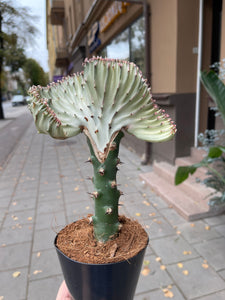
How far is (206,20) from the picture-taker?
461 cm

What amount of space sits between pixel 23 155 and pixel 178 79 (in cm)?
581

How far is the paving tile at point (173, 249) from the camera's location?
288 cm

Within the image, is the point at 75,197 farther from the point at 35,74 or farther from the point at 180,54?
the point at 35,74

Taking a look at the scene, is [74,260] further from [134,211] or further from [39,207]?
[39,207]

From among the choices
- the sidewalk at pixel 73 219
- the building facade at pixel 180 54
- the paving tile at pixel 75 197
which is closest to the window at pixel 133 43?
the building facade at pixel 180 54

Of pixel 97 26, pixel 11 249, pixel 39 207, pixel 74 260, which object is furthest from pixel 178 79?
pixel 97 26

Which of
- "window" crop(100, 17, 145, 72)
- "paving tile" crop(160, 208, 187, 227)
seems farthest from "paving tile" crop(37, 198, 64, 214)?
"window" crop(100, 17, 145, 72)

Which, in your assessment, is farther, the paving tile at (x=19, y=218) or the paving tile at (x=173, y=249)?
the paving tile at (x=19, y=218)

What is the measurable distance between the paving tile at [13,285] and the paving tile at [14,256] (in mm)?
95

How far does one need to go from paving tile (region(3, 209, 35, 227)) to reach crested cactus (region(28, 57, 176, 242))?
319 centimetres

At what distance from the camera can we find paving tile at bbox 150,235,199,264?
2.88 m

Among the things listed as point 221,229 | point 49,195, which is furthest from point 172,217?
point 49,195

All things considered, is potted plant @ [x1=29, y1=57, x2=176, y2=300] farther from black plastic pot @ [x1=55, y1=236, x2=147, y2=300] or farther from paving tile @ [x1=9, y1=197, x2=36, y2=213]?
paving tile @ [x1=9, y1=197, x2=36, y2=213]

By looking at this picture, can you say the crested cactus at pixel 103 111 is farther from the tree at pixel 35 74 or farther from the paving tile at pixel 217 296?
the paving tile at pixel 217 296
